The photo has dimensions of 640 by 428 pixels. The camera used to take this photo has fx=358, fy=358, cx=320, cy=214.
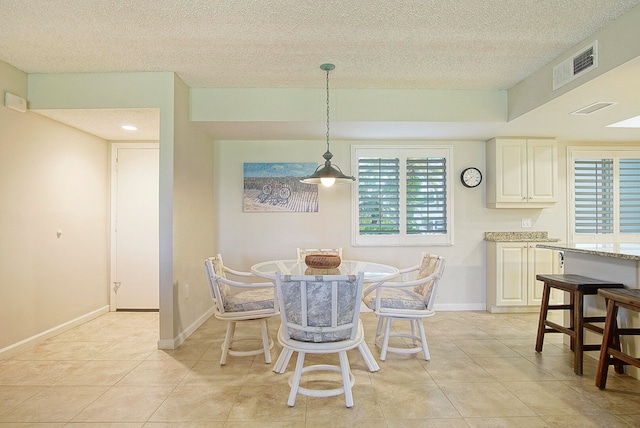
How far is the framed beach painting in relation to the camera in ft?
14.7

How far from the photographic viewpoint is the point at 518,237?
4.39 metres

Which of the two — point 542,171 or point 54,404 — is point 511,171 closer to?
point 542,171

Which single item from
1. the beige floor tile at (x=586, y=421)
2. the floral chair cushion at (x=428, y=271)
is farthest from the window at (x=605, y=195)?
the beige floor tile at (x=586, y=421)

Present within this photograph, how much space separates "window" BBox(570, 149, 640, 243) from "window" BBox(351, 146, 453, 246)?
1.68 metres

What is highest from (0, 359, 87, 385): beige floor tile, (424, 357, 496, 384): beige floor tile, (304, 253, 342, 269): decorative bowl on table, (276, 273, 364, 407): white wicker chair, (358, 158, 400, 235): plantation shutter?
(358, 158, 400, 235): plantation shutter

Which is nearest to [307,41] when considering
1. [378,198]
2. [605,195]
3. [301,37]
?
[301,37]

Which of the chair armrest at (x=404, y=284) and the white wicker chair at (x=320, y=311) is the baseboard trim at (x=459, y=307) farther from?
the white wicker chair at (x=320, y=311)

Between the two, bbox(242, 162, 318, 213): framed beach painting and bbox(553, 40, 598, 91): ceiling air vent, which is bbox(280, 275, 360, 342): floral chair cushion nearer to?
bbox(553, 40, 598, 91): ceiling air vent

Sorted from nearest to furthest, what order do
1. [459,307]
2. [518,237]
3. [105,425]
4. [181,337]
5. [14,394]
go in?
1. [105,425]
2. [14,394]
3. [181,337]
4. [518,237]
5. [459,307]

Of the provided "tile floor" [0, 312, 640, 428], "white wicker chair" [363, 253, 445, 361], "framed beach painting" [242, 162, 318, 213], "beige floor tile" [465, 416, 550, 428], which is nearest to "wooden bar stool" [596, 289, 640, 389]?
"tile floor" [0, 312, 640, 428]

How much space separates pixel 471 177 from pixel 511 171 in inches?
17.7

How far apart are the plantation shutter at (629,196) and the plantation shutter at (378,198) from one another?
2868mm

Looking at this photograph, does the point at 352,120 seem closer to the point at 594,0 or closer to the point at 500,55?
the point at 500,55

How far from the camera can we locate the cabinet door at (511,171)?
4.26 meters
